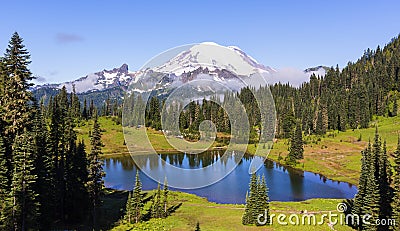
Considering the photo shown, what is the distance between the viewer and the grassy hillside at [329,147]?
11262cm

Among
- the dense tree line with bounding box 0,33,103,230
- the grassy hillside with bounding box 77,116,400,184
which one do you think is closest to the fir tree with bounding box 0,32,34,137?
the dense tree line with bounding box 0,33,103,230

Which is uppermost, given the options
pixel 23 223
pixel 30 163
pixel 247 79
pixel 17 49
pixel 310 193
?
pixel 17 49

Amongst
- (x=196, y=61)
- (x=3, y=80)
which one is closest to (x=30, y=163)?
(x=3, y=80)

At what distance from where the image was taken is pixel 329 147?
143m

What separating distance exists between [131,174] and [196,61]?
78.9 m

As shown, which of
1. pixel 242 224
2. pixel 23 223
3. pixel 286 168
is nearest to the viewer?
pixel 23 223

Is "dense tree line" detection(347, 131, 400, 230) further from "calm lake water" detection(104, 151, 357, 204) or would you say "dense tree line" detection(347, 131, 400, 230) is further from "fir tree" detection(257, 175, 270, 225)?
"calm lake water" detection(104, 151, 357, 204)

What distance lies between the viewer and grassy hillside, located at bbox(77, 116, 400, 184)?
370ft

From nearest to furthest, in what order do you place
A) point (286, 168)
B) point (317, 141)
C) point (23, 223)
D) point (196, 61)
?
point (196, 61) → point (23, 223) → point (286, 168) → point (317, 141)

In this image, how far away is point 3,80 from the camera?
1487 inches

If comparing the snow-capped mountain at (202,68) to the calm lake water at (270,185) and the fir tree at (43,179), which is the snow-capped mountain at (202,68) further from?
the calm lake water at (270,185)

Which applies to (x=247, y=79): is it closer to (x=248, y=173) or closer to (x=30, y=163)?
(x=30, y=163)

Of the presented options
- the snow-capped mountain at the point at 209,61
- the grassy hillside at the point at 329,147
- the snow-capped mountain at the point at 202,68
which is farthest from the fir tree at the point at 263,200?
the grassy hillside at the point at 329,147

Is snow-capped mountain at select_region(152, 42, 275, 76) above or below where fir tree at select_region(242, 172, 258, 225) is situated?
above
